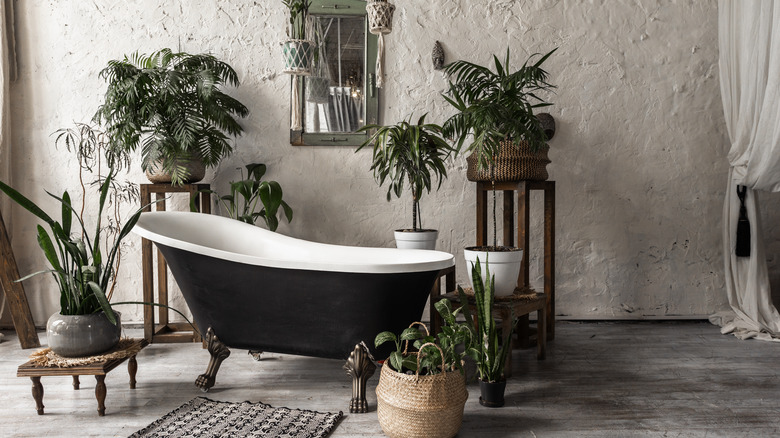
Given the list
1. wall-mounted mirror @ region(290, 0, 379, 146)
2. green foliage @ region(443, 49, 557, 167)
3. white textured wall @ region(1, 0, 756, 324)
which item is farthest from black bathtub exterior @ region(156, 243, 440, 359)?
wall-mounted mirror @ region(290, 0, 379, 146)

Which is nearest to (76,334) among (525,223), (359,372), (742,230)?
(359,372)

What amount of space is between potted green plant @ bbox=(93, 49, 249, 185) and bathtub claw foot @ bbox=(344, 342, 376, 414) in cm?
143

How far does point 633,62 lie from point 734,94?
625 mm

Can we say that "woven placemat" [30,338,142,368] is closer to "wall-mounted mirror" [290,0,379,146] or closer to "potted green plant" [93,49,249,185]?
"potted green plant" [93,49,249,185]

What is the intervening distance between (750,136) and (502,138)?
165 centimetres

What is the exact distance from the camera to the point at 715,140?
3.68 meters

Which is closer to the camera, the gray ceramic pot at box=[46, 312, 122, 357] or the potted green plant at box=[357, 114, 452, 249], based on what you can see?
the gray ceramic pot at box=[46, 312, 122, 357]

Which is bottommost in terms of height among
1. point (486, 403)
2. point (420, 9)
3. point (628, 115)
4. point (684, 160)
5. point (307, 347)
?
point (486, 403)

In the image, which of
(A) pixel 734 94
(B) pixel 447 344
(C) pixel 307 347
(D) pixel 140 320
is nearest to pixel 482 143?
(B) pixel 447 344

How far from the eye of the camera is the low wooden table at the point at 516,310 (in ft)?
8.42

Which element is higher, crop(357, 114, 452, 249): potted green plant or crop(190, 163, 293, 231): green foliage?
crop(357, 114, 452, 249): potted green plant

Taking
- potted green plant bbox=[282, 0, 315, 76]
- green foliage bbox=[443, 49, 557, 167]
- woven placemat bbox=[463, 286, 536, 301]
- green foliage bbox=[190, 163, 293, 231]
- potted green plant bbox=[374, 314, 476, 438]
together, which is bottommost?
potted green plant bbox=[374, 314, 476, 438]

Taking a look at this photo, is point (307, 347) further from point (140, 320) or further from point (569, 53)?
point (569, 53)

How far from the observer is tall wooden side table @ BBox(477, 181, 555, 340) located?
10.2ft
